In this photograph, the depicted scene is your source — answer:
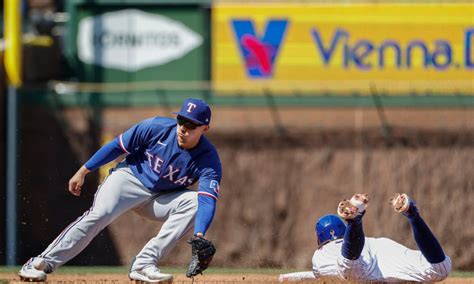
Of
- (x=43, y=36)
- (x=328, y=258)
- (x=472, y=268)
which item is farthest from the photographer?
(x=43, y=36)

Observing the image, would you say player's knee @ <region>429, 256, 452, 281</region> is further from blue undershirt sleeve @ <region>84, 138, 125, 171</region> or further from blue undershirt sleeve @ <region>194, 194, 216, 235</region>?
blue undershirt sleeve @ <region>84, 138, 125, 171</region>

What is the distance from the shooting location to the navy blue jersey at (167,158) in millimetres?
7688

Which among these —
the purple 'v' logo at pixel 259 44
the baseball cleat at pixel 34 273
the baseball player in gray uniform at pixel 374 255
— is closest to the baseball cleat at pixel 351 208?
the baseball player in gray uniform at pixel 374 255

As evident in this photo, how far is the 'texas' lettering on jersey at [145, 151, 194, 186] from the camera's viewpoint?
7719 millimetres

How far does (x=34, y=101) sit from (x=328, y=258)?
6486 mm

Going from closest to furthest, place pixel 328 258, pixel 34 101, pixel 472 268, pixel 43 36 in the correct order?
pixel 328 258, pixel 472 268, pixel 34 101, pixel 43 36

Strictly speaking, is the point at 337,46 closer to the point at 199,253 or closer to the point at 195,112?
the point at 195,112

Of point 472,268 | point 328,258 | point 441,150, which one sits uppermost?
point 328,258

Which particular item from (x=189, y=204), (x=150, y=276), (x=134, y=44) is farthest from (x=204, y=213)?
(x=134, y=44)

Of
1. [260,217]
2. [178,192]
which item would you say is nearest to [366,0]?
[260,217]

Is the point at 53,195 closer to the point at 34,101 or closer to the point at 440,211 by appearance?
the point at 34,101

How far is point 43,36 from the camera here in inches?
553

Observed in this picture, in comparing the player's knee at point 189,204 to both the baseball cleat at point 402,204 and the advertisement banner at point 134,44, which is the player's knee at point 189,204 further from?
the advertisement banner at point 134,44

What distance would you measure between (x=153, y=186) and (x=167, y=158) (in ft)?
0.81
